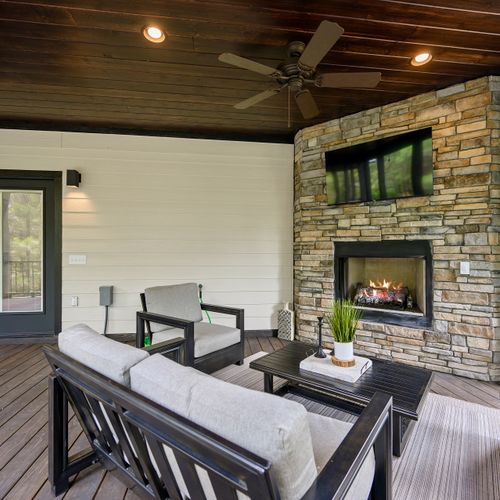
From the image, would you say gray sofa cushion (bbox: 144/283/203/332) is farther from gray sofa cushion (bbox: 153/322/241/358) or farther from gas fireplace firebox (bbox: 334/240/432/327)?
gas fireplace firebox (bbox: 334/240/432/327)

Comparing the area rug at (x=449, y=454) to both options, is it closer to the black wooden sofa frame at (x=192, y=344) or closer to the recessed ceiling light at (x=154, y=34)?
the black wooden sofa frame at (x=192, y=344)

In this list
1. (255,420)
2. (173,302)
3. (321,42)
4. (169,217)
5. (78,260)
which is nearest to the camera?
(255,420)

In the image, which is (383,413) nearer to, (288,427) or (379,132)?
(288,427)

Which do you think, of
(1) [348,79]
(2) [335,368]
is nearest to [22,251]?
(2) [335,368]

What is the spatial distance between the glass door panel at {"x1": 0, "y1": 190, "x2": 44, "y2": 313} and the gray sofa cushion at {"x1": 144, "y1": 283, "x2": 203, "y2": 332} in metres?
2.05

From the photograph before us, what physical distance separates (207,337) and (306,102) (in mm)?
2183

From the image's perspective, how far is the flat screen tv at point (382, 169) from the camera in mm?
3020

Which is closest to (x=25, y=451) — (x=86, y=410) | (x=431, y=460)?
(x=86, y=410)

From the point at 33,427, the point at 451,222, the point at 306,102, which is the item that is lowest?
the point at 33,427

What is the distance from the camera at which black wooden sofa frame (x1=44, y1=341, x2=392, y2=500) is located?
0.72 meters

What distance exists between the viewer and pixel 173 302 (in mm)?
2965

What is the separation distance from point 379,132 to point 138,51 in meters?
2.60

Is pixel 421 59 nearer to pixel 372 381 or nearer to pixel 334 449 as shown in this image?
pixel 372 381

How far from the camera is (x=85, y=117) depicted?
143 inches
